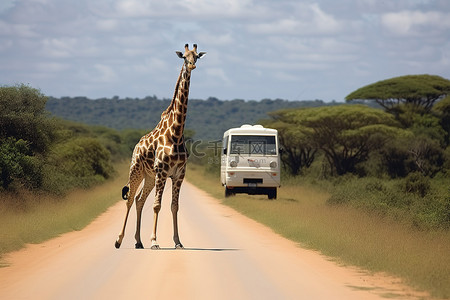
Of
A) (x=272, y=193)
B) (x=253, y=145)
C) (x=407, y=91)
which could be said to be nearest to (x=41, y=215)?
(x=253, y=145)

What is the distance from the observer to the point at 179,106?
14.0 m

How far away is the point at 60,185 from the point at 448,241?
54.5ft

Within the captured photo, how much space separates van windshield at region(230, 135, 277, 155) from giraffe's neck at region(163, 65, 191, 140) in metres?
13.8

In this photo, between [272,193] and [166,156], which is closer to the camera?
[166,156]

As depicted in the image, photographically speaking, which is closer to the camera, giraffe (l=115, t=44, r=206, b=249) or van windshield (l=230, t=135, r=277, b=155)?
giraffe (l=115, t=44, r=206, b=249)

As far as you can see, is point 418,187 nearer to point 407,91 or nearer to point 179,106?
point 179,106

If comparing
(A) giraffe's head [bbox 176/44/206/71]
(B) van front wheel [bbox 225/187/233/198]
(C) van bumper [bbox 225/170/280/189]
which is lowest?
(B) van front wheel [bbox 225/187/233/198]

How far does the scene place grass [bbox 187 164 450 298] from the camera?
1056 cm

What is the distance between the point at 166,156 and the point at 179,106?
3.66ft

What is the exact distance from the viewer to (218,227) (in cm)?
1831

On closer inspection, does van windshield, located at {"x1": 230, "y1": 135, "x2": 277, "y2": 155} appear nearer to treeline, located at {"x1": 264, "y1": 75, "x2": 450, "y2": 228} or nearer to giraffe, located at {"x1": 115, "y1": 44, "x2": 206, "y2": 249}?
treeline, located at {"x1": 264, "y1": 75, "x2": 450, "y2": 228}

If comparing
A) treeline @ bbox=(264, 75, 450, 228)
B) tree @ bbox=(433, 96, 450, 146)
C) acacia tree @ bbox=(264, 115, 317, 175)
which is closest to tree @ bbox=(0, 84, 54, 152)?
treeline @ bbox=(264, 75, 450, 228)

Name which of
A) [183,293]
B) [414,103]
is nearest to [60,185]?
[183,293]

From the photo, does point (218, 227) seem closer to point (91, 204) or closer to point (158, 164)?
point (158, 164)
